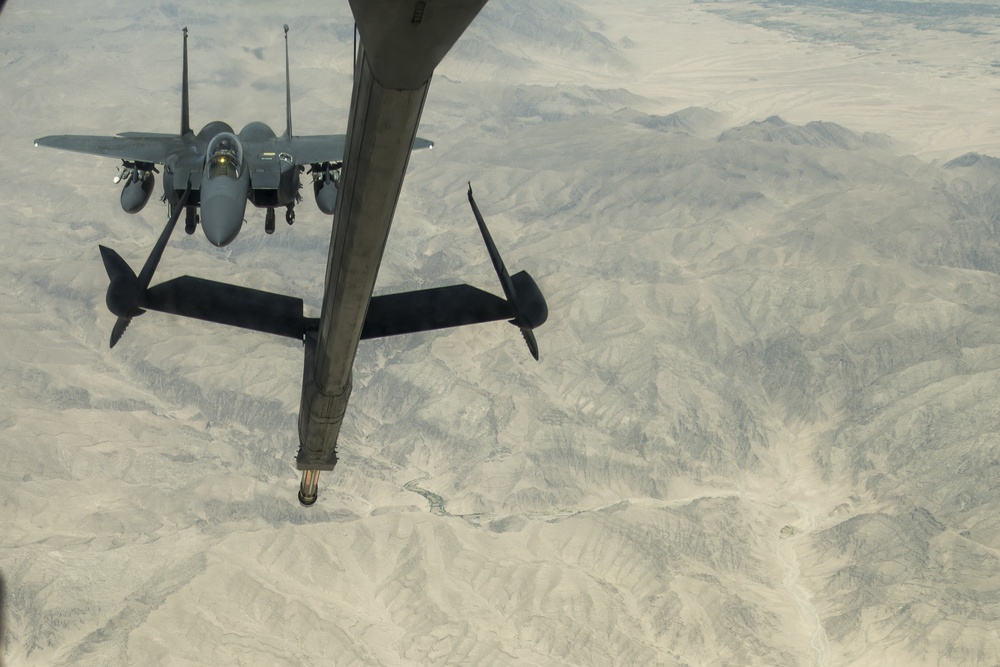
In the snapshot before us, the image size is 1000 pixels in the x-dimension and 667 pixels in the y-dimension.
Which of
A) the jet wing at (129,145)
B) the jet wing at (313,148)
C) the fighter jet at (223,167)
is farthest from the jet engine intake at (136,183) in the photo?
the jet wing at (313,148)

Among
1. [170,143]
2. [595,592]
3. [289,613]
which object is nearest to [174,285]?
[170,143]

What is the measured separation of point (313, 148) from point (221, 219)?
8214 mm

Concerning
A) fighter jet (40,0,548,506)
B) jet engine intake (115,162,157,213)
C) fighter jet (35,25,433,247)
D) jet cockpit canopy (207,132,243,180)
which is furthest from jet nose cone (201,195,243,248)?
jet engine intake (115,162,157,213)

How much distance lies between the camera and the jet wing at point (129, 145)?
31.9 meters

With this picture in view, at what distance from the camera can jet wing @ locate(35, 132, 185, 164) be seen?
3188cm

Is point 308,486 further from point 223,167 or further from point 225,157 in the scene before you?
point 225,157

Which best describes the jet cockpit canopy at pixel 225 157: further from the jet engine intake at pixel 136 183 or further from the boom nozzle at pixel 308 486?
the boom nozzle at pixel 308 486

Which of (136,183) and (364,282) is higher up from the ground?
(364,282)

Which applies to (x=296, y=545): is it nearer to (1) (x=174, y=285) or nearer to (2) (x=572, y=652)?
(2) (x=572, y=652)

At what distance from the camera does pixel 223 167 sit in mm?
26047

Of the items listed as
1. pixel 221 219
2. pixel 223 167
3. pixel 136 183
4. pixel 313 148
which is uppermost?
pixel 223 167

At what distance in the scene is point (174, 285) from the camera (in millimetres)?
14852

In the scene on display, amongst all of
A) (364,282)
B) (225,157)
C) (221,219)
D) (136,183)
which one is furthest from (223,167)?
(364,282)

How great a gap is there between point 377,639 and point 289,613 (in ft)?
49.1
